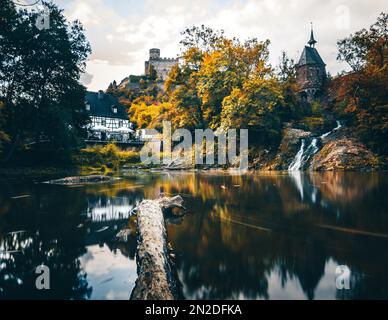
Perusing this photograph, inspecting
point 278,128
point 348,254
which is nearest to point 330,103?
point 278,128

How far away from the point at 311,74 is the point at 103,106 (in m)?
43.8

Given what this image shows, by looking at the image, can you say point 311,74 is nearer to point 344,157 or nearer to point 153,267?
point 344,157

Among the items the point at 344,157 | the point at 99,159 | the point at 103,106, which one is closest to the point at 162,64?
the point at 103,106

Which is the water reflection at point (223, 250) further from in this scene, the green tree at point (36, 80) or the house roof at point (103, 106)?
the house roof at point (103, 106)

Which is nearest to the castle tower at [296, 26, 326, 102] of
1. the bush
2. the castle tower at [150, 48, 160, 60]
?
the bush

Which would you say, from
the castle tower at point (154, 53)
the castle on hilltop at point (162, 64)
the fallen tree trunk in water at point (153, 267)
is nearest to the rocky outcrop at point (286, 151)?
the fallen tree trunk in water at point (153, 267)

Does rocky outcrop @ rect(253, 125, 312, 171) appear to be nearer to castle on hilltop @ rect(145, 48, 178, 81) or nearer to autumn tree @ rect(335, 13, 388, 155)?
autumn tree @ rect(335, 13, 388, 155)

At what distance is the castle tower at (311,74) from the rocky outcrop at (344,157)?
21.7m

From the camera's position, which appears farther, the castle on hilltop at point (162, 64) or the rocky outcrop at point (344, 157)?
the castle on hilltop at point (162, 64)

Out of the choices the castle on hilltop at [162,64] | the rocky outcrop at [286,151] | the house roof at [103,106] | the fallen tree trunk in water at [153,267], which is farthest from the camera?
the castle on hilltop at [162,64]

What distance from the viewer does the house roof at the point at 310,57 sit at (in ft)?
171
